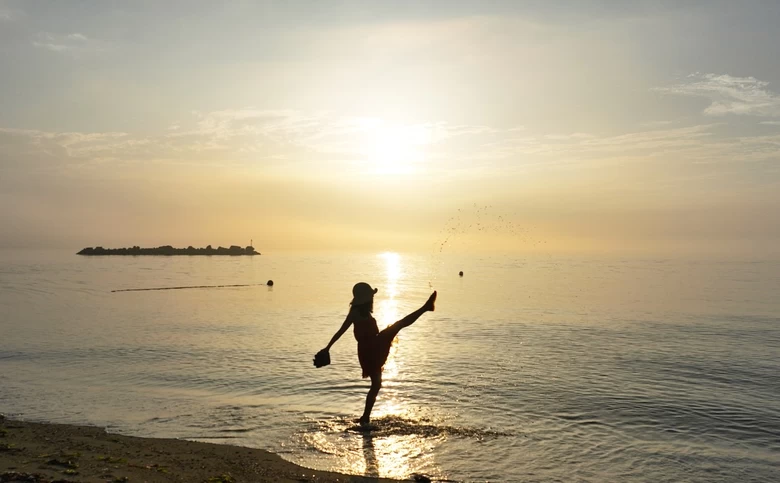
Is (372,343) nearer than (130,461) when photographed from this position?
No

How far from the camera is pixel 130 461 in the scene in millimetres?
8375

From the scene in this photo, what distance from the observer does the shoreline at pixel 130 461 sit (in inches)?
301

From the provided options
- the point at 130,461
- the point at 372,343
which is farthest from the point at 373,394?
the point at 130,461

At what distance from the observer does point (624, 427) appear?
11.9 metres

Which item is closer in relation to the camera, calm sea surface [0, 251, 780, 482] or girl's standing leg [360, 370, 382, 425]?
calm sea surface [0, 251, 780, 482]

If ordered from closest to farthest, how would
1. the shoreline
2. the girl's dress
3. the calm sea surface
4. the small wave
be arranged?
the shoreline
the calm sea surface
the small wave
the girl's dress

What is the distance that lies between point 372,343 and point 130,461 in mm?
4532

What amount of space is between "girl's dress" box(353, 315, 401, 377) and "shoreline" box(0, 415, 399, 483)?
2.49 m

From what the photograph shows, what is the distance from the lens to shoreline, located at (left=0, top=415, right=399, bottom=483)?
25.1ft

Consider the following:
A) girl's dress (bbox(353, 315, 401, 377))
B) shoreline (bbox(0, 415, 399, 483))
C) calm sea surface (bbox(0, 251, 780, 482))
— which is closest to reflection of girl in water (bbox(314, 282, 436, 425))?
girl's dress (bbox(353, 315, 401, 377))

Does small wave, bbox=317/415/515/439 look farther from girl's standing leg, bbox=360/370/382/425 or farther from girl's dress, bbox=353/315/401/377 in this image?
girl's dress, bbox=353/315/401/377

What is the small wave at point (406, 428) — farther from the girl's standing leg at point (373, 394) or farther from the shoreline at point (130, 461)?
the shoreline at point (130, 461)

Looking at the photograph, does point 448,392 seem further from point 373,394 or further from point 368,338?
point 368,338

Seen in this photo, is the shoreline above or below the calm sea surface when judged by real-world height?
above
